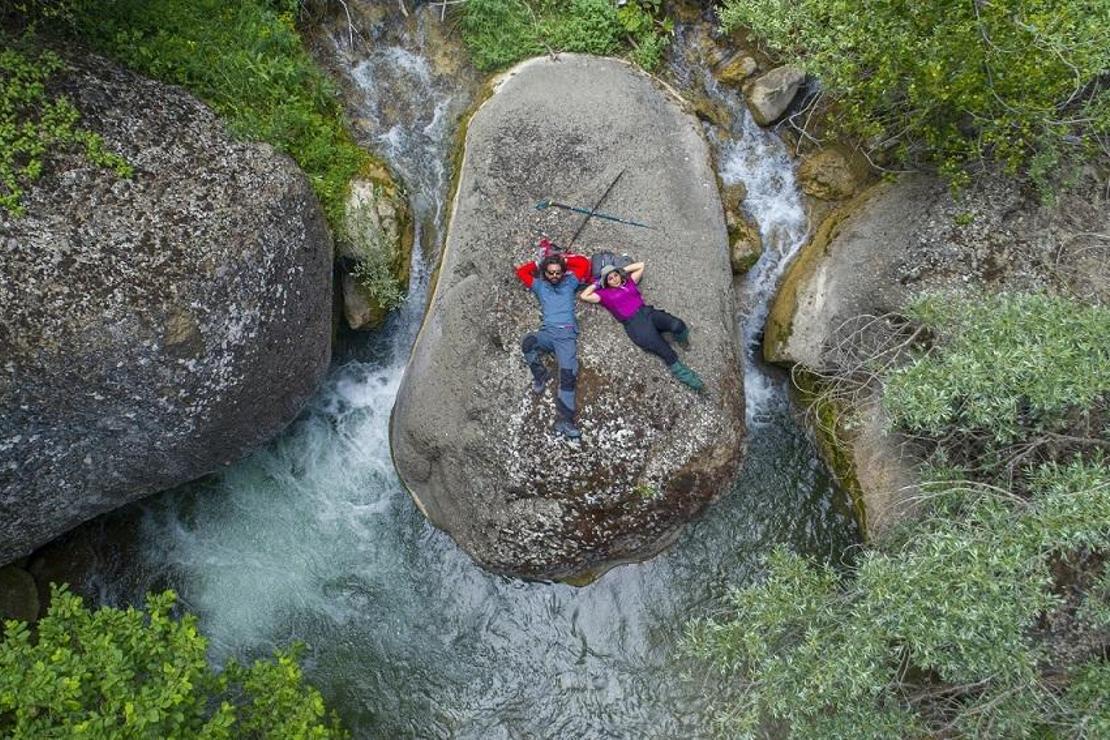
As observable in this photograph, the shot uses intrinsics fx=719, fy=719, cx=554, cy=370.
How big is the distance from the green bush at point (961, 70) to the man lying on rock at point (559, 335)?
3358 millimetres

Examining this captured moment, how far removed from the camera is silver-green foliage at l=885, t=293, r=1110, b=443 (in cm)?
593

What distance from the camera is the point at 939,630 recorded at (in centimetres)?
562

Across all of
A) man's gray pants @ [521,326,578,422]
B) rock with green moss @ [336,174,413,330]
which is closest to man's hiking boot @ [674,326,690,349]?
man's gray pants @ [521,326,578,422]

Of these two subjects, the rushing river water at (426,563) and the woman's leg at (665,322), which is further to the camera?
the rushing river water at (426,563)

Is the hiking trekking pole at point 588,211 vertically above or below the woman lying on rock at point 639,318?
above

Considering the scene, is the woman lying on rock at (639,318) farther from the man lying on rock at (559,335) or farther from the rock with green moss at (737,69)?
the rock with green moss at (737,69)

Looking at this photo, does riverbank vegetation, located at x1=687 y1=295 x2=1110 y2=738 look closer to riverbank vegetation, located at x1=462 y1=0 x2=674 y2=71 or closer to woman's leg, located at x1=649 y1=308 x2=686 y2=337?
woman's leg, located at x1=649 y1=308 x2=686 y2=337

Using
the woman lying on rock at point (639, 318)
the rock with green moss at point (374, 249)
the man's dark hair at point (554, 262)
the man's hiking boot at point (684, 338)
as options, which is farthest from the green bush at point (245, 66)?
the man's hiking boot at point (684, 338)

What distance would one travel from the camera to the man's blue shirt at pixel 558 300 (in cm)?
720

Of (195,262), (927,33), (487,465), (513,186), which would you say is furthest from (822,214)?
(195,262)

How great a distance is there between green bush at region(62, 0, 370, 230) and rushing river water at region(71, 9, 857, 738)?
783mm

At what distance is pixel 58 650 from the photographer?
547 cm

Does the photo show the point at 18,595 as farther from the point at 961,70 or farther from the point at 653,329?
the point at 961,70

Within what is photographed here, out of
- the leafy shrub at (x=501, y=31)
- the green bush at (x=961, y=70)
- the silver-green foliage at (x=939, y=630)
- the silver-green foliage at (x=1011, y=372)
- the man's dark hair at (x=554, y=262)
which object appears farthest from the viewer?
the leafy shrub at (x=501, y=31)
